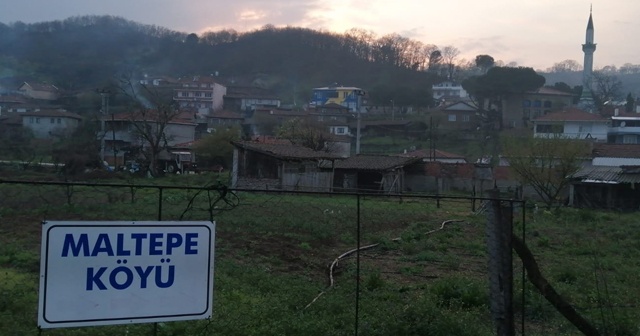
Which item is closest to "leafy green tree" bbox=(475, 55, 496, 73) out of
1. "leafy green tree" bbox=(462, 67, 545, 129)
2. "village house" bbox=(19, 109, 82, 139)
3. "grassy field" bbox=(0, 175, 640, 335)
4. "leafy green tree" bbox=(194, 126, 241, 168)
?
"leafy green tree" bbox=(462, 67, 545, 129)

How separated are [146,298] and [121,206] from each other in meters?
14.9

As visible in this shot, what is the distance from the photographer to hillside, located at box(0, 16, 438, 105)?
9738 centimetres

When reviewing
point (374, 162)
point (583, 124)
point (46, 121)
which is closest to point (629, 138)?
point (583, 124)

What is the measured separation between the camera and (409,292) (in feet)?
32.7

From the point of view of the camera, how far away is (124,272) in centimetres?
504

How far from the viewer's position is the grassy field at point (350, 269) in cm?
730

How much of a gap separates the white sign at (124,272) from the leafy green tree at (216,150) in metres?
45.1

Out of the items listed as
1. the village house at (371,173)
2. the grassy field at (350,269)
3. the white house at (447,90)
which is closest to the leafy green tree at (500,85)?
the white house at (447,90)

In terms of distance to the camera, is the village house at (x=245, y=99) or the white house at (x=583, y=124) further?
the village house at (x=245, y=99)

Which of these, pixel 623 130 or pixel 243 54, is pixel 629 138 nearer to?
pixel 623 130

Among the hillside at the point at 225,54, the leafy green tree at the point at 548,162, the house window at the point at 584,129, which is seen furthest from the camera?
the hillside at the point at 225,54

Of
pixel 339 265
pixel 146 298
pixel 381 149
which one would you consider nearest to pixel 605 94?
pixel 381 149

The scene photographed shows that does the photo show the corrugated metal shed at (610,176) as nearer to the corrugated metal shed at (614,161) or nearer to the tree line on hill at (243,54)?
the corrugated metal shed at (614,161)

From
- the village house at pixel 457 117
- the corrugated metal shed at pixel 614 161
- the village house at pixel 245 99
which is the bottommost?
the corrugated metal shed at pixel 614 161
